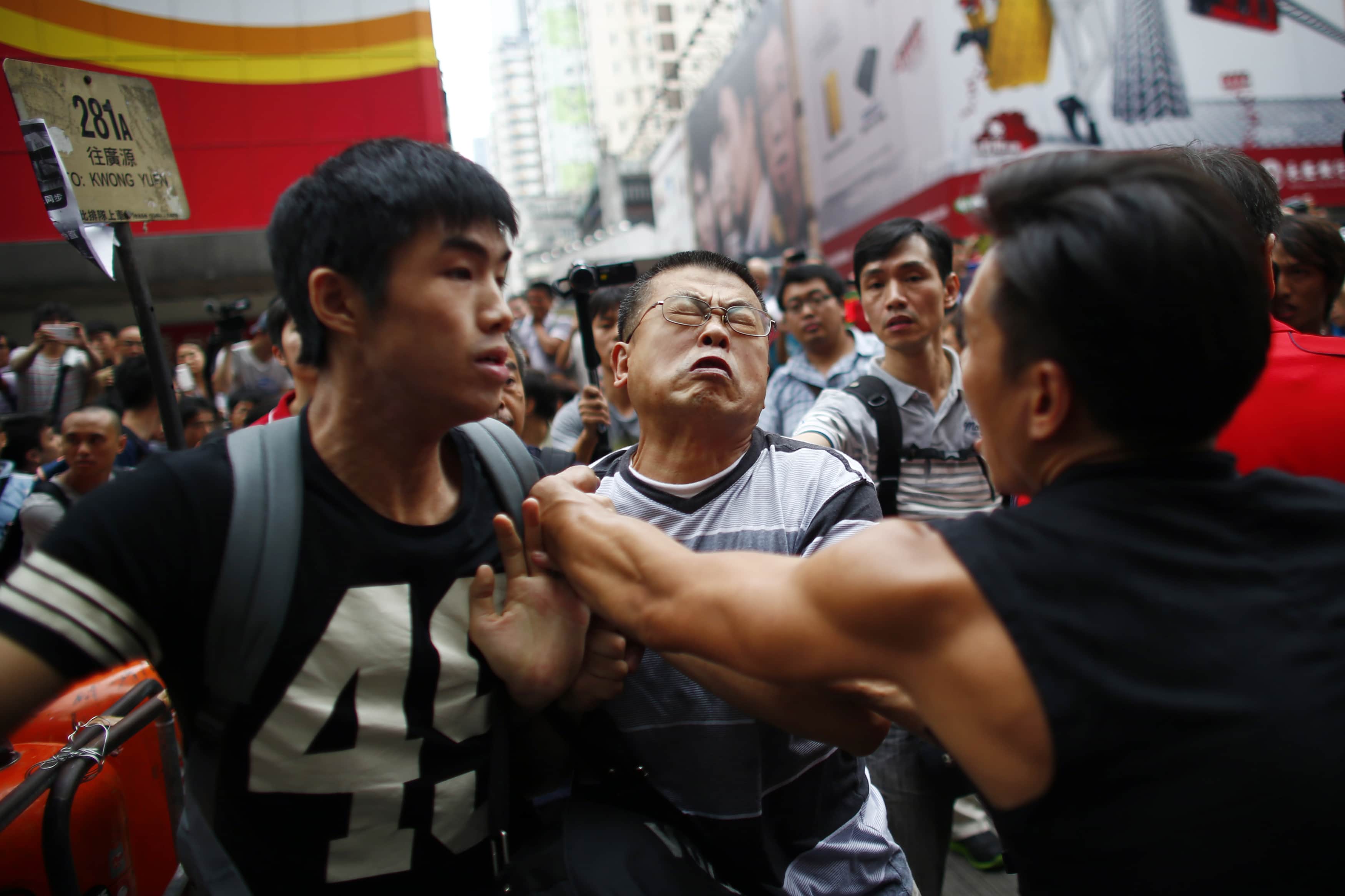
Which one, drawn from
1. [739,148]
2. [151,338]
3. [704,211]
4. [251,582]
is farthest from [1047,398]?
[704,211]

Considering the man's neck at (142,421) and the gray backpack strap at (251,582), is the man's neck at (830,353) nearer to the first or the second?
the gray backpack strap at (251,582)

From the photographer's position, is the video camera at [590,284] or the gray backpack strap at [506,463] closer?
the gray backpack strap at [506,463]

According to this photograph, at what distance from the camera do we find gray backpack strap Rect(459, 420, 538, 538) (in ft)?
5.49

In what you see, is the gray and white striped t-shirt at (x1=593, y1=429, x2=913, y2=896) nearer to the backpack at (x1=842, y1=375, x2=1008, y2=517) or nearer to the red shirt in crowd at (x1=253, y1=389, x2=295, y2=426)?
the backpack at (x1=842, y1=375, x2=1008, y2=517)

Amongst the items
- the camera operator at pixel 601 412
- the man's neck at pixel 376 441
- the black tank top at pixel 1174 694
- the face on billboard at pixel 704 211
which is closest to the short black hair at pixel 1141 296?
the black tank top at pixel 1174 694

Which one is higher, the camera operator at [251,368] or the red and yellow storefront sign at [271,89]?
the red and yellow storefront sign at [271,89]

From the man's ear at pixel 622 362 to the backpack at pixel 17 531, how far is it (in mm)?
2940

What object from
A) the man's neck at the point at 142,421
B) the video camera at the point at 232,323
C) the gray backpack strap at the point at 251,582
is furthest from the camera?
the man's neck at the point at 142,421

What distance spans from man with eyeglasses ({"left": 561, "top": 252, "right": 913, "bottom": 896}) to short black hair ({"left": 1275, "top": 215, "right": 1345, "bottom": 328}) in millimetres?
2422

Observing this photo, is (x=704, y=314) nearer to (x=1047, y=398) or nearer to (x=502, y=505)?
(x=502, y=505)

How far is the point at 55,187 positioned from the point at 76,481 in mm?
2457

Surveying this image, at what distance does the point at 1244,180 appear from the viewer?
2.11 meters

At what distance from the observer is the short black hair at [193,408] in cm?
554

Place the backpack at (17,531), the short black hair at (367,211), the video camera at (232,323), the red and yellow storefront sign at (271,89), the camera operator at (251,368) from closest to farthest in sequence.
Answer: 1. the short black hair at (367,211)
2. the backpack at (17,531)
3. the video camera at (232,323)
4. the red and yellow storefront sign at (271,89)
5. the camera operator at (251,368)
